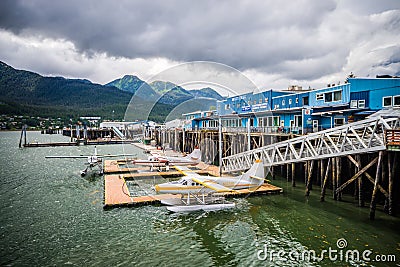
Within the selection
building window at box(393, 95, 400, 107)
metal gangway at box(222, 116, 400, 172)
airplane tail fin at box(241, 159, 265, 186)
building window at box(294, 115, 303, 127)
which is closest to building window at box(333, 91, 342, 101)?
building window at box(294, 115, 303, 127)

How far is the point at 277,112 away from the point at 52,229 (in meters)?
30.3

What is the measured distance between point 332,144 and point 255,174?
227 inches

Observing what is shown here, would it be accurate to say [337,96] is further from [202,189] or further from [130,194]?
[130,194]

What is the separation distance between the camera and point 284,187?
25938 mm

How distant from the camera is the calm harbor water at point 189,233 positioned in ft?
40.6

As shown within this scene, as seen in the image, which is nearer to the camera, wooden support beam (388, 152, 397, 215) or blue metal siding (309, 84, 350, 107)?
wooden support beam (388, 152, 397, 215)

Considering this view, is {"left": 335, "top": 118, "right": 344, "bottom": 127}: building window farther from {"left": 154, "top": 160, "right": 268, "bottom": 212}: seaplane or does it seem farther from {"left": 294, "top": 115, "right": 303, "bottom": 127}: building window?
{"left": 154, "top": 160, "right": 268, "bottom": 212}: seaplane

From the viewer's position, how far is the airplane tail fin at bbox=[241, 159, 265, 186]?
19875 millimetres

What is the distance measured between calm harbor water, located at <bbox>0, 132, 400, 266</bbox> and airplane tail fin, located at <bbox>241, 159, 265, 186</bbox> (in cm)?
190

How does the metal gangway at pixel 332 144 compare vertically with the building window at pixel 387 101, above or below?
below

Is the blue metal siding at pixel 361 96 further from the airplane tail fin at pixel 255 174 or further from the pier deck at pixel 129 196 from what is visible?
the airplane tail fin at pixel 255 174

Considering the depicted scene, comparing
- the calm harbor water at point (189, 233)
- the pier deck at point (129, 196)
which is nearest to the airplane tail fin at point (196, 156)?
the pier deck at point (129, 196)

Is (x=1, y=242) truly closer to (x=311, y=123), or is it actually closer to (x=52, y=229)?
(x=52, y=229)

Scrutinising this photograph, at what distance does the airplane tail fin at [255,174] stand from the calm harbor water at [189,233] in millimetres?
1903
